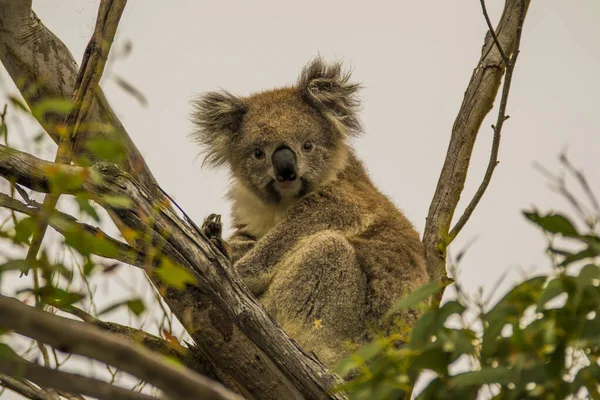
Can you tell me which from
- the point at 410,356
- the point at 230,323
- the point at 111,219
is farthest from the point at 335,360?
the point at 410,356

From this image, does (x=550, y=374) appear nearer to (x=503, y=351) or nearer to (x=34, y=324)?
(x=503, y=351)

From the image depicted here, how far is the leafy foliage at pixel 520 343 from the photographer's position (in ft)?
5.98

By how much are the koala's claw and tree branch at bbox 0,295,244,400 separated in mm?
2898

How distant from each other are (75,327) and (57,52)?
10.4ft

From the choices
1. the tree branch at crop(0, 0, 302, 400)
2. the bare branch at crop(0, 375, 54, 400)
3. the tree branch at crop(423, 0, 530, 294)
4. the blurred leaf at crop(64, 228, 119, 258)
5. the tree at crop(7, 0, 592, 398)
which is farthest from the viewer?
the tree branch at crop(423, 0, 530, 294)

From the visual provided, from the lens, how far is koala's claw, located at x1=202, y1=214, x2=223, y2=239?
4152 mm

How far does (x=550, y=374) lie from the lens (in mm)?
1816

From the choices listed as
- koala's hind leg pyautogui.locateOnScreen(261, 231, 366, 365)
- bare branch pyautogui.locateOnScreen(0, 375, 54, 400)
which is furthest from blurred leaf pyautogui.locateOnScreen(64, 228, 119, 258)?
koala's hind leg pyautogui.locateOnScreen(261, 231, 366, 365)

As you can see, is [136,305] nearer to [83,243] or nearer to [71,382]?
[83,243]

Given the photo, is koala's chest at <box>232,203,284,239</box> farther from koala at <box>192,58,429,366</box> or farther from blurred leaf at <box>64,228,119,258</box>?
blurred leaf at <box>64,228,119,258</box>

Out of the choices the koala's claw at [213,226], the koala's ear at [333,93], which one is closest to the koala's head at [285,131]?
the koala's ear at [333,93]

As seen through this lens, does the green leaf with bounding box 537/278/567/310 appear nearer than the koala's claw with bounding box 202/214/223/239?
Yes

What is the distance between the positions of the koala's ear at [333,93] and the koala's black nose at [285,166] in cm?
67

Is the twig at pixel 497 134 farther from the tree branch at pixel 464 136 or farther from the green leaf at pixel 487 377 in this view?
the green leaf at pixel 487 377
